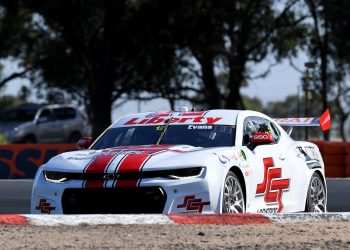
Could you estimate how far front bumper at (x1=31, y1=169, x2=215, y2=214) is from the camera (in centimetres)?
948

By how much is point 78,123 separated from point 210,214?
29.8m

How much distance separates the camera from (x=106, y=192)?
9.67m

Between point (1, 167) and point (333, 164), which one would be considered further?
point (1, 167)

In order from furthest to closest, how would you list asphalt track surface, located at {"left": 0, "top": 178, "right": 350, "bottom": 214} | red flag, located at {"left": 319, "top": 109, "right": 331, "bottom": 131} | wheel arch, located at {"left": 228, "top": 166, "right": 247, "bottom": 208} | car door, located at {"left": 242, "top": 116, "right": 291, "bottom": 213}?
asphalt track surface, located at {"left": 0, "top": 178, "right": 350, "bottom": 214}, red flag, located at {"left": 319, "top": 109, "right": 331, "bottom": 131}, car door, located at {"left": 242, "top": 116, "right": 291, "bottom": 213}, wheel arch, located at {"left": 228, "top": 166, "right": 247, "bottom": 208}

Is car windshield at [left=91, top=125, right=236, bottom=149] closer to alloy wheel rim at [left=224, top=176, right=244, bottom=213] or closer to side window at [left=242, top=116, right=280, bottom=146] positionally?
side window at [left=242, top=116, right=280, bottom=146]

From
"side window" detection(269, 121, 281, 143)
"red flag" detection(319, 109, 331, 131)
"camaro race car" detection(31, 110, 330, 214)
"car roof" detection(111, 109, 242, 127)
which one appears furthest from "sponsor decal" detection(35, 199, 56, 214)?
"red flag" detection(319, 109, 331, 131)

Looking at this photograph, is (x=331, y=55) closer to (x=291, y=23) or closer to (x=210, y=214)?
Answer: (x=291, y=23)

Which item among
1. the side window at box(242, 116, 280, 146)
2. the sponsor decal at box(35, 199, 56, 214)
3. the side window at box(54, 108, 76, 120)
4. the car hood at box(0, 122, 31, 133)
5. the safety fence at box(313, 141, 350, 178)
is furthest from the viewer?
the side window at box(54, 108, 76, 120)

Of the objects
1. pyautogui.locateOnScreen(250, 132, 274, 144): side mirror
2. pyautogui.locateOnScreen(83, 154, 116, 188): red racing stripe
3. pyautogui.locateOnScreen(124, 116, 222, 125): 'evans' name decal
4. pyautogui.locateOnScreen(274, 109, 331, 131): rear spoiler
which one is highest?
pyautogui.locateOnScreen(124, 116, 222, 125): 'evans' name decal

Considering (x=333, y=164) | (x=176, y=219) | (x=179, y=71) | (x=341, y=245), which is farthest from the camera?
(x=179, y=71)

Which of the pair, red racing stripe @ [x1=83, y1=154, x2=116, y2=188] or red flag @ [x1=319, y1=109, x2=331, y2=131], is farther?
red flag @ [x1=319, y1=109, x2=331, y2=131]

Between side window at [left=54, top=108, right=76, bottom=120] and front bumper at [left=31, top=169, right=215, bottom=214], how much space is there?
28.2 m

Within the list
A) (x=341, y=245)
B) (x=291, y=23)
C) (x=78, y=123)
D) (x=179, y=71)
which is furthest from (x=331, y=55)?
(x=341, y=245)

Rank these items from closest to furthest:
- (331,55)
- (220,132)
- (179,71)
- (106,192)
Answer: (106,192), (220,132), (331,55), (179,71)
